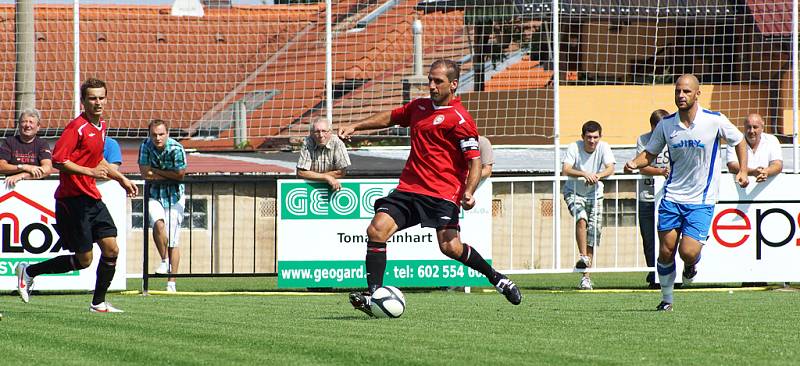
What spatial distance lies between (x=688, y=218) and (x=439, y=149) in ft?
7.61

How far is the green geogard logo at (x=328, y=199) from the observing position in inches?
558

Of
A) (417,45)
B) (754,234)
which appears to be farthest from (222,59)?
(754,234)

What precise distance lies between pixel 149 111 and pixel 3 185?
18.7ft

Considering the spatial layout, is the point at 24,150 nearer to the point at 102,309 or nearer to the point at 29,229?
the point at 29,229

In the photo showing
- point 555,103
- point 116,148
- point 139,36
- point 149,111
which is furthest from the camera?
point 139,36

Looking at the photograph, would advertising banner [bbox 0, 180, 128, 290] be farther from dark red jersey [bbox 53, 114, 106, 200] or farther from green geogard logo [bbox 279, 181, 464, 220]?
dark red jersey [bbox 53, 114, 106, 200]

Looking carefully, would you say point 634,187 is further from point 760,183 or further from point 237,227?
point 237,227

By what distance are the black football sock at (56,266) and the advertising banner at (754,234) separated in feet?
22.2

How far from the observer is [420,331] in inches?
305

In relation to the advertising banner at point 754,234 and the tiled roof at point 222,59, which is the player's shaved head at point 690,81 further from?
the tiled roof at point 222,59

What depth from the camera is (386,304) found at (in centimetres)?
888

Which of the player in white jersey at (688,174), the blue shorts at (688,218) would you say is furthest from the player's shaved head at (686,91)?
the blue shorts at (688,218)

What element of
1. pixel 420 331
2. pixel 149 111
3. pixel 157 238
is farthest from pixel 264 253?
pixel 420 331

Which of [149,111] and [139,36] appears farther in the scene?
[139,36]
